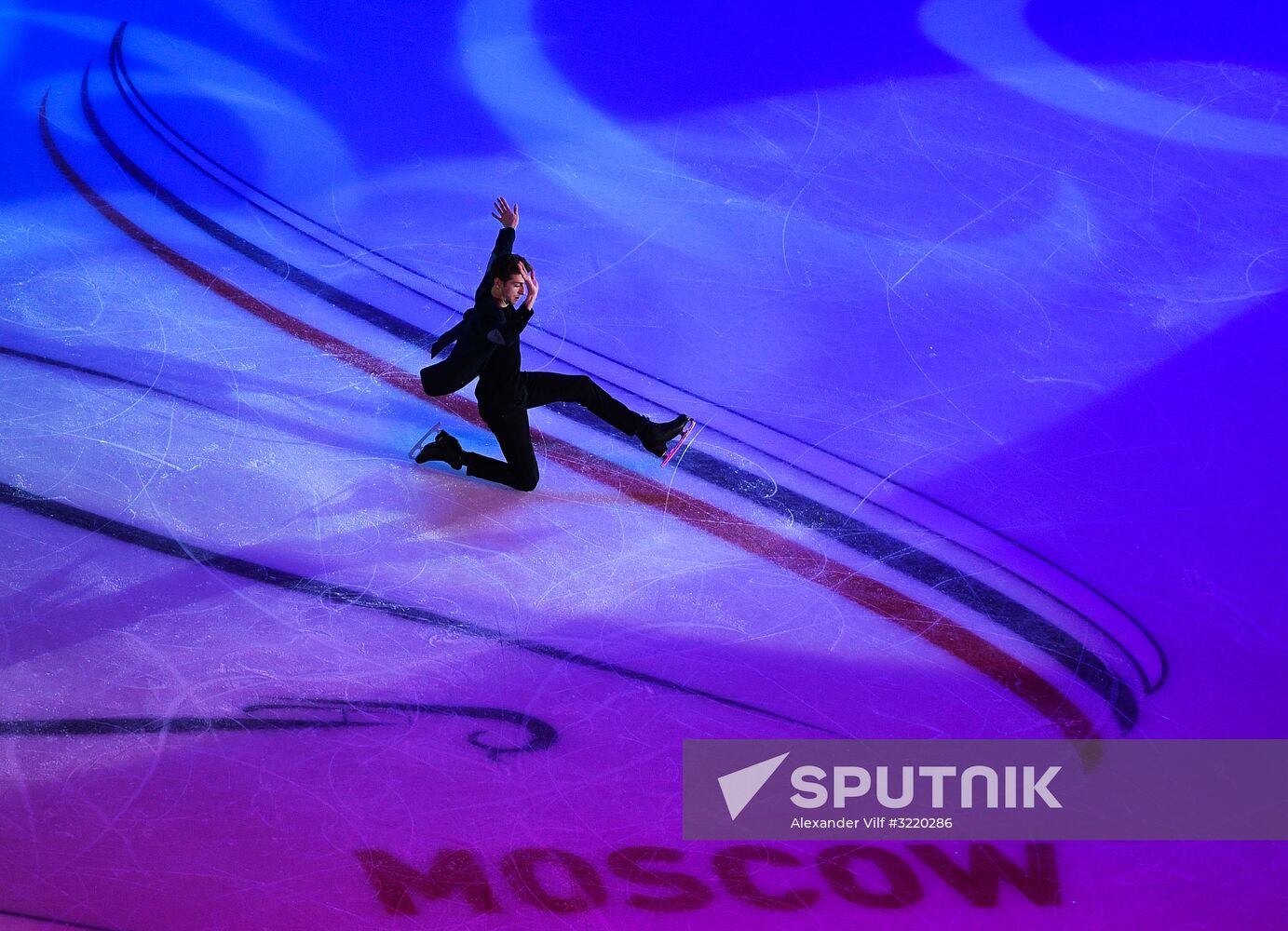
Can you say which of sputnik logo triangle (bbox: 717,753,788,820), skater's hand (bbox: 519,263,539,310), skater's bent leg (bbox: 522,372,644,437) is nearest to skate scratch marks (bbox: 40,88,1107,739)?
skater's bent leg (bbox: 522,372,644,437)

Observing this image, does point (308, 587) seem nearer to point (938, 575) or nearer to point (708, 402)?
point (708, 402)

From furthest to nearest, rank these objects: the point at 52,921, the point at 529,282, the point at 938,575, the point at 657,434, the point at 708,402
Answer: the point at 708,402, the point at 657,434, the point at 938,575, the point at 529,282, the point at 52,921

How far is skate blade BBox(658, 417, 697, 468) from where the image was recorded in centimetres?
491

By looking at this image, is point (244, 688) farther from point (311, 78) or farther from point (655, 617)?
point (311, 78)

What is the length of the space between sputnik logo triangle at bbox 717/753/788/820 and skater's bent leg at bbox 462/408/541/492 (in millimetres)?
1485

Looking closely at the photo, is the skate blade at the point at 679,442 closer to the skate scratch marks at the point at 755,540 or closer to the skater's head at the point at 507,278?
the skate scratch marks at the point at 755,540

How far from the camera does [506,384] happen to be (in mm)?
4422

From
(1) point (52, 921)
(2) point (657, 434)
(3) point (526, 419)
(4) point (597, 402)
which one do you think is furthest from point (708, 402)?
(1) point (52, 921)

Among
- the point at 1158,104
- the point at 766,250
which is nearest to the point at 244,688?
the point at 766,250

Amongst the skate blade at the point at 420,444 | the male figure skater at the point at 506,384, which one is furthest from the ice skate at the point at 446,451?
the skate blade at the point at 420,444

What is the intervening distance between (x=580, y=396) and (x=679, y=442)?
55 centimetres

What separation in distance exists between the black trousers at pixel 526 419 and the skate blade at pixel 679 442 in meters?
0.23

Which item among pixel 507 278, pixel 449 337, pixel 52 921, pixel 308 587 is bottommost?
pixel 52 921

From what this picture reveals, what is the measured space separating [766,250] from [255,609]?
3.14 metres
